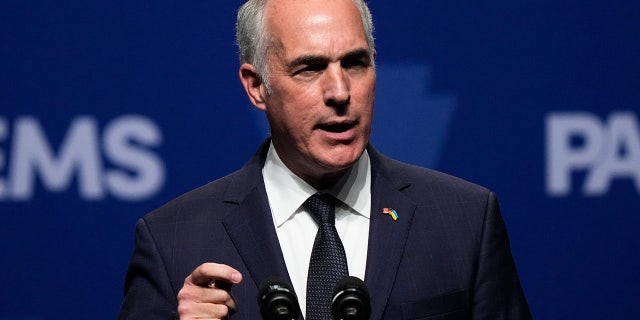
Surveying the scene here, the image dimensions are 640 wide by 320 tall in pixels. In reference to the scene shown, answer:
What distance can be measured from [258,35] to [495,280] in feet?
2.10

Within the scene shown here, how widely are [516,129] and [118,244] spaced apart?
1158mm

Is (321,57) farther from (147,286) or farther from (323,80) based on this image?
(147,286)

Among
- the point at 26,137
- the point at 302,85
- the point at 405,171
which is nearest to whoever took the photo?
the point at 302,85

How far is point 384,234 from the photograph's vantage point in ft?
6.17

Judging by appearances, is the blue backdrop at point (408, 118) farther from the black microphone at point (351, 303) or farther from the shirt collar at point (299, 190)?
the black microphone at point (351, 303)

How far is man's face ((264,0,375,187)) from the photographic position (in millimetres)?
1832

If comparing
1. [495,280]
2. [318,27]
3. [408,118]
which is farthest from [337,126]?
[408,118]

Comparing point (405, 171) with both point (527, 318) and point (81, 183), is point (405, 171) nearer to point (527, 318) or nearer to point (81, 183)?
point (527, 318)

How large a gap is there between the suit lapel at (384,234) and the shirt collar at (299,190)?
2 centimetres

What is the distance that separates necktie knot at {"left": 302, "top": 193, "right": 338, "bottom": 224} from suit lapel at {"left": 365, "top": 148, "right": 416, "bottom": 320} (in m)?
0.08

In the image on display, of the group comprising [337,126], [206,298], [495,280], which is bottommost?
[495,280]

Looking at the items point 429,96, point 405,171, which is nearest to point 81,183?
point 429,96

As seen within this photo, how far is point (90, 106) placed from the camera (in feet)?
9.40

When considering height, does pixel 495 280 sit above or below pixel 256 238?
below
